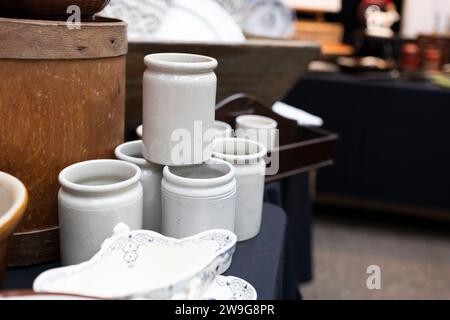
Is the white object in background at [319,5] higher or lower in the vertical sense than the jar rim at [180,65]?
higher

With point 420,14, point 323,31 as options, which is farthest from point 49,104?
point 420,14

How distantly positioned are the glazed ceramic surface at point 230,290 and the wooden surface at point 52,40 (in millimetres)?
346

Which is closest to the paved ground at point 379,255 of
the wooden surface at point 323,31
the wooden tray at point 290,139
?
the wooden tray at point 290,139

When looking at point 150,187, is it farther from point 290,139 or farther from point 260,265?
point 290,139

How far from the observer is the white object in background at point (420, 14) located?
4.79 m

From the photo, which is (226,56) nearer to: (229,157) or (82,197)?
(229,157)

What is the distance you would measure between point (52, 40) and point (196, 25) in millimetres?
545

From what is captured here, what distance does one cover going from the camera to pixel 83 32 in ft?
2.18

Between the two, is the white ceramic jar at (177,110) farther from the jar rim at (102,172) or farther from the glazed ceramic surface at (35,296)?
the glazed ceramic surface at (35,296)

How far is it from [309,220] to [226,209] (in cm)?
114

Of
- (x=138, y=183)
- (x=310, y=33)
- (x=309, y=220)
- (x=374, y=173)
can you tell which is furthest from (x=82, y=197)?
(x=310, y=33)

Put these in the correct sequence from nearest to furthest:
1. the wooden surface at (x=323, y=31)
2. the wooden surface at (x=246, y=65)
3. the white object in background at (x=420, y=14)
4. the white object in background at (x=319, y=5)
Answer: the wooden surface at (x=246, y=65) → the white object in background at (x=420, y=14) → the wooden surface at (x=323, y=31) → the white object in background at (x=319, y=5)

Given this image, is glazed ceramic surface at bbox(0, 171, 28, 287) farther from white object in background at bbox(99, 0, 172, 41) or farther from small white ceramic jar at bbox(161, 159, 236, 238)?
white object in background at bbox(99, 0, 172, 41)

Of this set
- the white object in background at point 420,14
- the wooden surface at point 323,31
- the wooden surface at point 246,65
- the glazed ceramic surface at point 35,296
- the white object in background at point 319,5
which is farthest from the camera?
the white object in background at point 319,5
